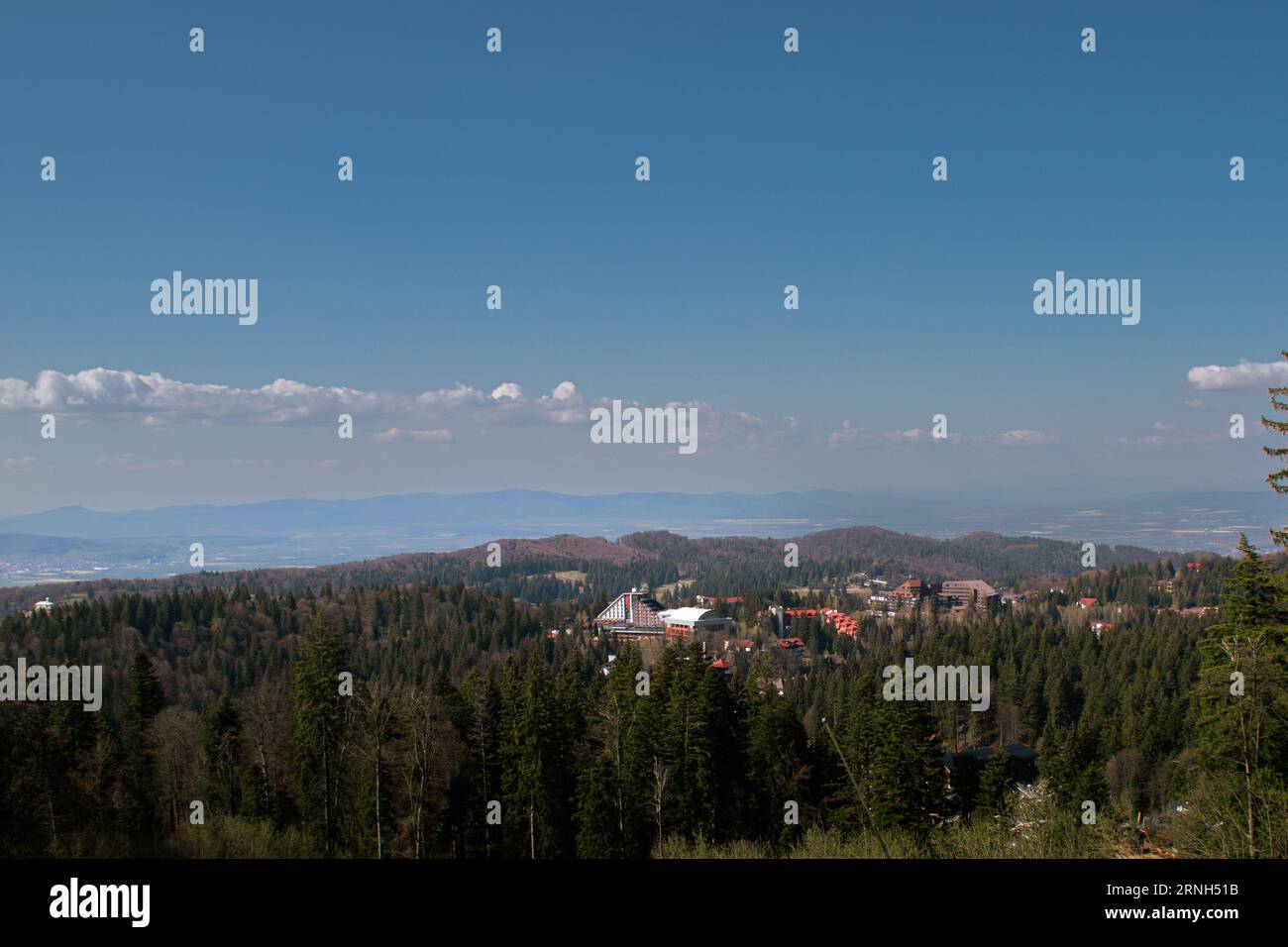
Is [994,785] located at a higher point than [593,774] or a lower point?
lower

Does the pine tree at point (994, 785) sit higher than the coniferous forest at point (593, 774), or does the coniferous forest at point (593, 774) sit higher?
the coniferous forest at point (593, 774)

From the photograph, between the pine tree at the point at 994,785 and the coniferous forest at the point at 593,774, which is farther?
the pine tree at the point at 994,785

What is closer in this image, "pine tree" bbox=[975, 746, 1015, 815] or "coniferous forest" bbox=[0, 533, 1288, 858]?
"coniferous forest" bbox=[0, 533, 1288, 858]

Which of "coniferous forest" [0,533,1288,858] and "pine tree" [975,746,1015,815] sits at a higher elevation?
"coniferous forest" [0,533,1288,858]

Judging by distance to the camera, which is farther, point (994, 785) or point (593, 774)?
point (994, 785)

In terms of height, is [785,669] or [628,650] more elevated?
[628,650]
